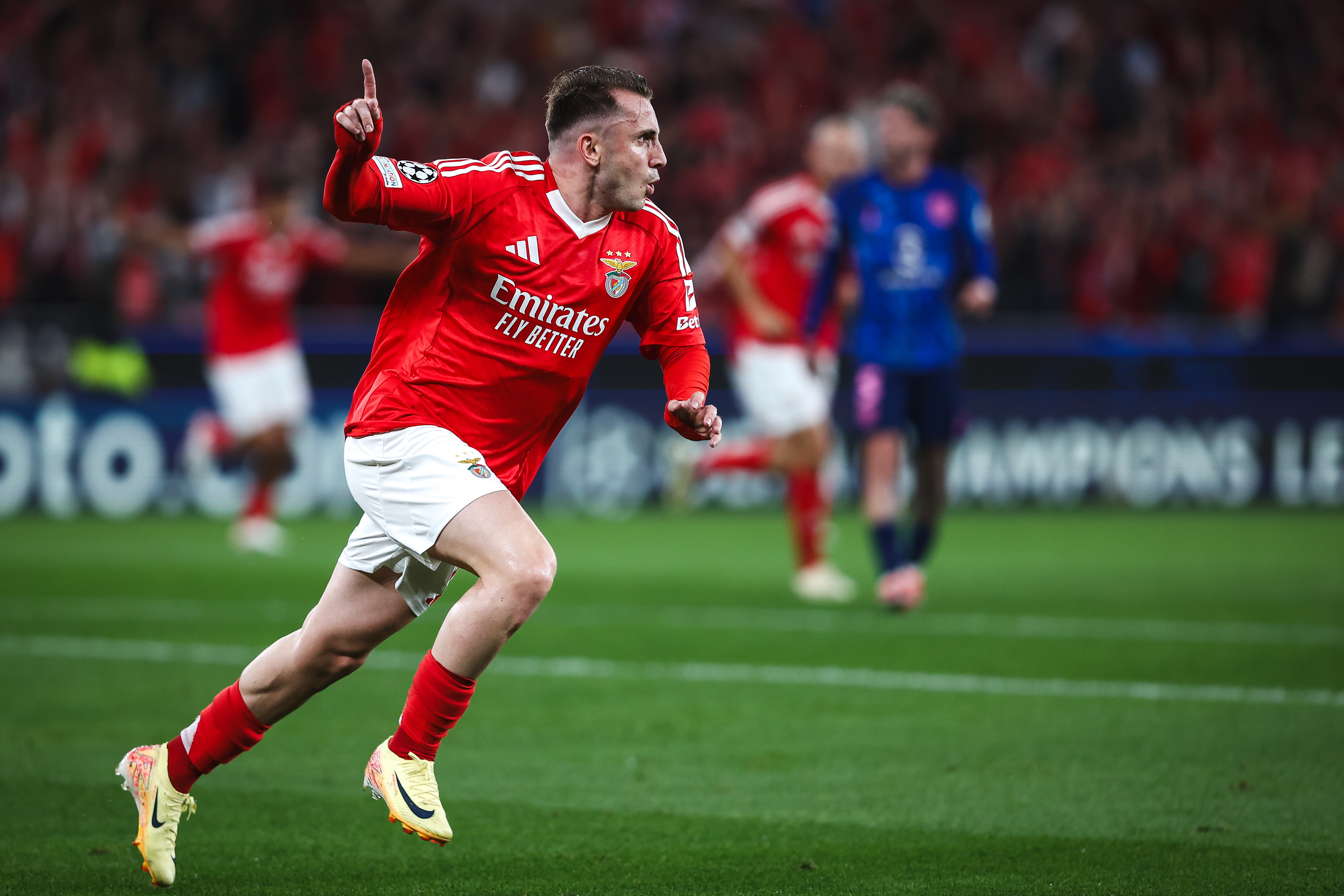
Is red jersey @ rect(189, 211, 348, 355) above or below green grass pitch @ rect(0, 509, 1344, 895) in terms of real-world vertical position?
above

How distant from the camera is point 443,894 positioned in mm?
4027

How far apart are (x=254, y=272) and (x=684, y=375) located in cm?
926

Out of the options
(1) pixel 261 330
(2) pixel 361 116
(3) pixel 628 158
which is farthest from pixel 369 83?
(1) pixel 261 330

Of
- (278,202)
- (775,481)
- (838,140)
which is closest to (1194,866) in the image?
(838,140)

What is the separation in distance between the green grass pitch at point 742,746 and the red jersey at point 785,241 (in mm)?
1897

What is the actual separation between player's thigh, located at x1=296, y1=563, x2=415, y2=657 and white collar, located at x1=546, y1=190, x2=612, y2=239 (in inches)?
41.0

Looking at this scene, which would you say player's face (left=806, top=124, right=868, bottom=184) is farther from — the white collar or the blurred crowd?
the blurred crowd

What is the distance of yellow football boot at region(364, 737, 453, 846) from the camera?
3.90 metres

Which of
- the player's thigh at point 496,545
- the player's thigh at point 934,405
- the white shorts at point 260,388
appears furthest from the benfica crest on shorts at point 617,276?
the white shorts at point 260,388

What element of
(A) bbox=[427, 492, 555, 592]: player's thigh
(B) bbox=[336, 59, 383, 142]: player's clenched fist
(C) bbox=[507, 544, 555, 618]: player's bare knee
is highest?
(B) bbox=[336, 59, 383, 142]: player's clenched fist

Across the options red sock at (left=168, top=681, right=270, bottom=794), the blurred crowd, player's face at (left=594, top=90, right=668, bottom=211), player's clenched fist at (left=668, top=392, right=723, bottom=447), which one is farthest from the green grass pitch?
the blurred crowd

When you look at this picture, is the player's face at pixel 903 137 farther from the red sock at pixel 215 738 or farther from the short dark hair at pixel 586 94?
the red sock at pixel 215 738

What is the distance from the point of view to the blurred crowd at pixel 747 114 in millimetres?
16828

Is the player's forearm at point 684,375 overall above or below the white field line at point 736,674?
above
